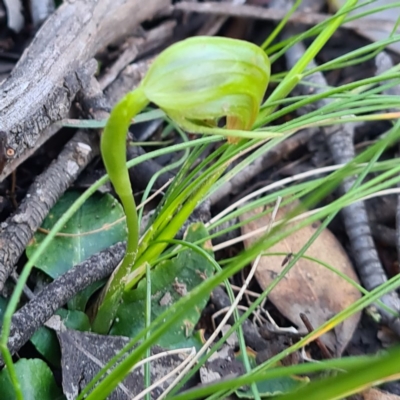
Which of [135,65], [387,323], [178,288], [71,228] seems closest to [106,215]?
[71,228]

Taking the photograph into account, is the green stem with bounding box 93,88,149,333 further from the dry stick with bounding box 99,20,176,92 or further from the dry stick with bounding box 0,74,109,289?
the dry stick with bounding box 99,20,176,92

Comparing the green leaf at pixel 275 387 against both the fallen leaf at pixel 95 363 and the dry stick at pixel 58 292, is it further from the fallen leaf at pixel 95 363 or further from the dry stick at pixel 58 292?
the dry stick at pixel 58 292

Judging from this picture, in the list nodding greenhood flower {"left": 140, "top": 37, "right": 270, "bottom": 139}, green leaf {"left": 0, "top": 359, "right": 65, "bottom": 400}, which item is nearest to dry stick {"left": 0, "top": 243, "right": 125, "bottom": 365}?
green leaf {"left": 0, "top": 359, "right": 65, "bottom": 400}

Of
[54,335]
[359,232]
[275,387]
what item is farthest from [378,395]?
[54,335]

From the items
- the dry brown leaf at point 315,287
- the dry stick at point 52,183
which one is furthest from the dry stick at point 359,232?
the dry stick at point 52,183

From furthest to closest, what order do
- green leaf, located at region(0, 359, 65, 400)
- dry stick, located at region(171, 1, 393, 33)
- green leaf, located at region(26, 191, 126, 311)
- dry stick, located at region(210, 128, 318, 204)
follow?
dry stick, located at region(171, 1, 393, 33) < dry stick, located at region(210, 128, 318, 204) < green leaf, located at region(26, 191, 126, 311) < green leaf, located at region(0, 359, 65, 400)

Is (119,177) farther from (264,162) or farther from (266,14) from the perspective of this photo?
(266,14)
